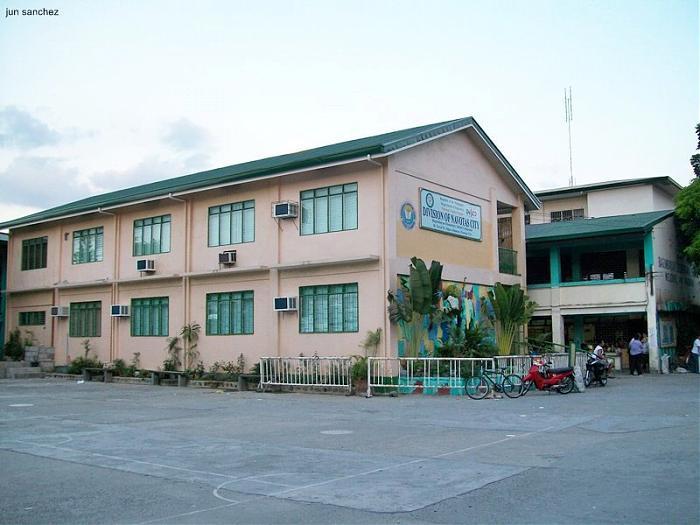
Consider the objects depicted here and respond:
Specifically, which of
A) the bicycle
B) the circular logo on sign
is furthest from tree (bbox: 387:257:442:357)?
the bicycle

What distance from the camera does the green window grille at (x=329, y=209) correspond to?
23.1 m

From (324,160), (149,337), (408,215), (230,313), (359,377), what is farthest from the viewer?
(149,337)

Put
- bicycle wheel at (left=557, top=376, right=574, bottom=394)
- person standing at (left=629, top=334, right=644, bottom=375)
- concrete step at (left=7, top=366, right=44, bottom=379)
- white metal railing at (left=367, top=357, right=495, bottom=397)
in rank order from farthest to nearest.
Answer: concrete step at (left=7, top=366, right=44, bottom=379), person standing at (left=629, top=334, right=644, bottom=375), white metal railing at (left=367, top=357, right=495, bottom=397), bicycle wheel at (left=557, top=376, right=574, bottom=394)

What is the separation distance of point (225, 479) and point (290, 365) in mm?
13597

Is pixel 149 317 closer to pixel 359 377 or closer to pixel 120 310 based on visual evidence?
pixel 120 310

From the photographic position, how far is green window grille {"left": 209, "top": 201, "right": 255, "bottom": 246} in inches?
1009

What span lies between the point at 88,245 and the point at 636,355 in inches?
864

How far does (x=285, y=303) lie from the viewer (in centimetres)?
2384

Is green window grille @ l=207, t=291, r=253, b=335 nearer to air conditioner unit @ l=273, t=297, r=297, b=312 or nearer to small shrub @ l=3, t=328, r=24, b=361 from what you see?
air conditioner unit @ l=273, t=297, r=297, b=312

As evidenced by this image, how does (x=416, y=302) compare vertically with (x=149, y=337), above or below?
above

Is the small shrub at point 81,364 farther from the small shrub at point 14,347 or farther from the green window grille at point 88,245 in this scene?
the green window grille at point 88,245

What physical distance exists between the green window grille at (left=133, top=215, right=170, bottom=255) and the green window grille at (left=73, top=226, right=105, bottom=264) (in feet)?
7.30

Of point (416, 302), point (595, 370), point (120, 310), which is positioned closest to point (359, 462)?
point (416, 302)

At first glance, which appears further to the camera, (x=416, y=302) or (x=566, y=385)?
(x=416, y=302)
